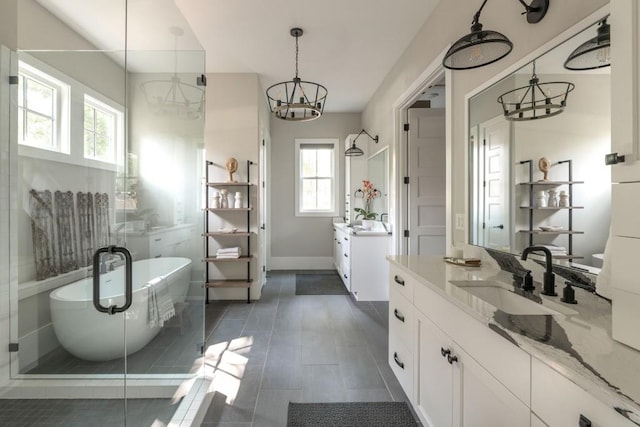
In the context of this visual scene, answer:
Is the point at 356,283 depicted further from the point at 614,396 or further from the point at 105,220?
the point at 614,396

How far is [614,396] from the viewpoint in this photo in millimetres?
568

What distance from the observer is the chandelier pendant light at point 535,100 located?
1.32 meters

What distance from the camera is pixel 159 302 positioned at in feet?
8.02

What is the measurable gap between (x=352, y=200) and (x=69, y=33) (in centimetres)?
403

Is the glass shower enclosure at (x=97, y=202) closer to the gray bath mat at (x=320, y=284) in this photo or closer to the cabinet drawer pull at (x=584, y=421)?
the cabinet drawer pull at (x=584, y=421)

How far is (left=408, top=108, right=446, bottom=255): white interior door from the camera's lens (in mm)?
3461

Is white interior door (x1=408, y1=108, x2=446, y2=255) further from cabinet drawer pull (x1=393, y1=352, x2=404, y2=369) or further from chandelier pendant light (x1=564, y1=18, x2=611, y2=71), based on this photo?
chandelier pendant light (x1=564, y1=18, x2=611, y2=71)

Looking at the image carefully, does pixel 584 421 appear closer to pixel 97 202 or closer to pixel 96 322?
A: pixel 96 322

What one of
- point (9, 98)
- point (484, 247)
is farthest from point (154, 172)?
point (484, 247)

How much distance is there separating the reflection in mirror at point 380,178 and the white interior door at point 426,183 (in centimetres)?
54

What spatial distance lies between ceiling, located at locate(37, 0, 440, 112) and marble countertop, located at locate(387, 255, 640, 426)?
2.62m

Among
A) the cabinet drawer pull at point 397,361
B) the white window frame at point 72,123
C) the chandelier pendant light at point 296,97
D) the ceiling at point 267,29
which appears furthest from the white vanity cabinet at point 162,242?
the cabinet drawer pull at point 397,361

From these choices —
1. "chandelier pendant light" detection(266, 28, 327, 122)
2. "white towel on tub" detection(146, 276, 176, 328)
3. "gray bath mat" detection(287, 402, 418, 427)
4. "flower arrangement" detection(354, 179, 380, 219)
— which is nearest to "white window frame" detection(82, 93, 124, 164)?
"white towel on tub" detection(146, 276, 176, 328)

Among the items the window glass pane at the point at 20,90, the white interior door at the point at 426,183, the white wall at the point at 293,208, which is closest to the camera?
the window glass pane at the point at 20,90
